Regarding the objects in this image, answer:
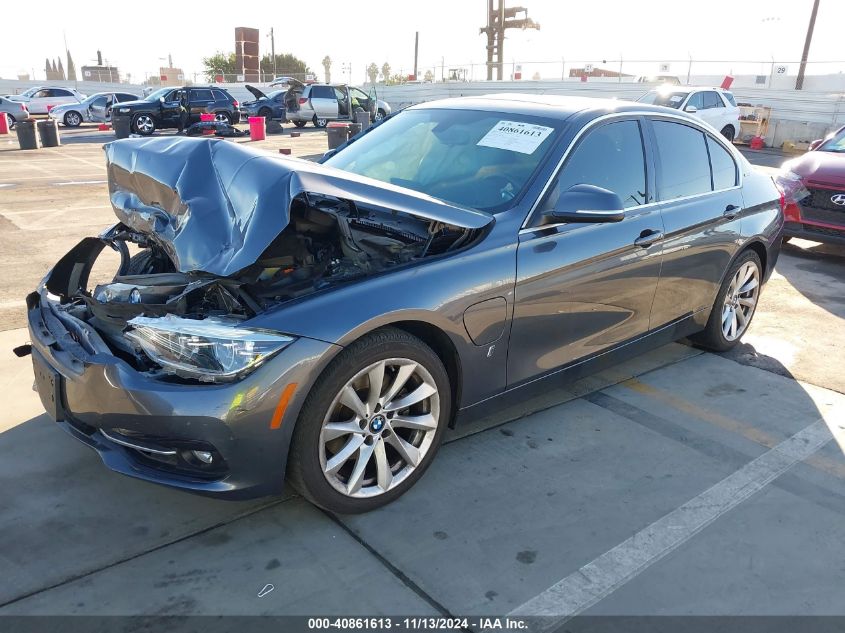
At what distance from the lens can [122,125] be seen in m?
21.3

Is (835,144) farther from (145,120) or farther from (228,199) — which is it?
(145,120)

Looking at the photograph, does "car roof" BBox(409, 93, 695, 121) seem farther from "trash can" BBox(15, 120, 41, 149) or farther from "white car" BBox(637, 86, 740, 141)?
"trash can" BBox(15, 120, 41, 149)

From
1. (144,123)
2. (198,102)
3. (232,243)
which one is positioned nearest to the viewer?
(232,243)

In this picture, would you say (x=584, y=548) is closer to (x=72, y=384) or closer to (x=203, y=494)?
(x=203, y=494)

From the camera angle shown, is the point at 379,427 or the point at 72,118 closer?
the point at 379,427

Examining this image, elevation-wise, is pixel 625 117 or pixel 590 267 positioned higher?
pixel 625 117

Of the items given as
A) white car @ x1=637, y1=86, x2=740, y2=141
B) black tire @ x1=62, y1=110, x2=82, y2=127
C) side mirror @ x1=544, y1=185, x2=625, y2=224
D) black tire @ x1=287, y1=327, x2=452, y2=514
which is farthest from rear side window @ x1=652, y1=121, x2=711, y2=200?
black tire @ x1=62, y1=110, x2=82, y2=127

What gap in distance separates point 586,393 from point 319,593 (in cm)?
240

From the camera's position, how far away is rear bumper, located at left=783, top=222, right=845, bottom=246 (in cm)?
747

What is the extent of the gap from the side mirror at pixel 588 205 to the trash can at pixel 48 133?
63.1ft

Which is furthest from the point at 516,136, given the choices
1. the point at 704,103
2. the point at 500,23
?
the point at 500,23

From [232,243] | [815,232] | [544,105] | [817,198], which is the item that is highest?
[544,105]

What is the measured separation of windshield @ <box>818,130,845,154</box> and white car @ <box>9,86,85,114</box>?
28.1 m

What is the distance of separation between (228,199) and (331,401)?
1.03 m
